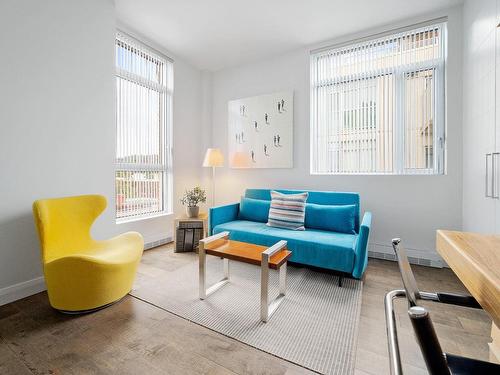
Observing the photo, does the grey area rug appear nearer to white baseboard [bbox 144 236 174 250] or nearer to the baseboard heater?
white baseboard [bbox 144 236 174 250]

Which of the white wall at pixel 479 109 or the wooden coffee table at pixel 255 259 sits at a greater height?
the white wall at pixel 479 109

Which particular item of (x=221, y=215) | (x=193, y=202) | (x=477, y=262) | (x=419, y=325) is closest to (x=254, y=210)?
(x=221, y=215)

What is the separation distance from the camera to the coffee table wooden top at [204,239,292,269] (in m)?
1.80

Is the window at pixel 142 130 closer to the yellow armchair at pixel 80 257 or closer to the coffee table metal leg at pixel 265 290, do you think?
the yellow armchair at pixel 80 257

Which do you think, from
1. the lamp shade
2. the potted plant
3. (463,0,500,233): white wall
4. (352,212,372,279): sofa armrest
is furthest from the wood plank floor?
the lamp shade

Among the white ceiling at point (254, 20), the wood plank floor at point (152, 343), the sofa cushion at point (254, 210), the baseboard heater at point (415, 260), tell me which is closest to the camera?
the wood plank floor at point (152, 343)

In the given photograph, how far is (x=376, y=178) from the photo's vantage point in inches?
118

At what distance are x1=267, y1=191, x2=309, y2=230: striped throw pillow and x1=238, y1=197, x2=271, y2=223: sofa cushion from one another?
0.19 meters

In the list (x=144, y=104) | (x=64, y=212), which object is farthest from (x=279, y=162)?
(x=64, y=212)

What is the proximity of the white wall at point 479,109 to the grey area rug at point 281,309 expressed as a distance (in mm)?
1252

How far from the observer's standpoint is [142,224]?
10.5 ft

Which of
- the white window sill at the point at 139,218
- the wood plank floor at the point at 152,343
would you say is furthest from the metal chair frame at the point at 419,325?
the white window sill at the point at 139,218

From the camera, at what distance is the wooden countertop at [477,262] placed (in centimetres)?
46

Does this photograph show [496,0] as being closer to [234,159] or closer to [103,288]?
[234,159]
